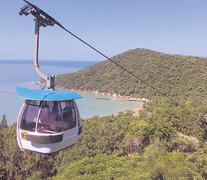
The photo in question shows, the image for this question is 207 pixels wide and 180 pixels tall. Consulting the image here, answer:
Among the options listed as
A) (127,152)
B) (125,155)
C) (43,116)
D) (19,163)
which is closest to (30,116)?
(43,116)

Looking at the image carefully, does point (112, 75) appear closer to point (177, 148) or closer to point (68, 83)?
point (68, 83)

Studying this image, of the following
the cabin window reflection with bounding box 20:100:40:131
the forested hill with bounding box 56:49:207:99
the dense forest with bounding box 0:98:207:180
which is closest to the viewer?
the cabin window reflection with bounding box 20:100:40:131

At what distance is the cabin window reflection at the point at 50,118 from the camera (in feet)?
9.67

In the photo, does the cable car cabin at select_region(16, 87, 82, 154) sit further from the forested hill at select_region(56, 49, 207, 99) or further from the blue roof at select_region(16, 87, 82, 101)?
the forested hill at select_region(56, 49, 207, 99)

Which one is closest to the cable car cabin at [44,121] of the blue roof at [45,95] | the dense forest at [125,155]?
the blue roof at [45,95]

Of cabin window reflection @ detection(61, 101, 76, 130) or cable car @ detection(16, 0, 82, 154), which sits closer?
cable car @ detection(16, 0, 82, 154)

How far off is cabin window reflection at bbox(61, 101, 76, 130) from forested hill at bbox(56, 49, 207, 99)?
33.6 m

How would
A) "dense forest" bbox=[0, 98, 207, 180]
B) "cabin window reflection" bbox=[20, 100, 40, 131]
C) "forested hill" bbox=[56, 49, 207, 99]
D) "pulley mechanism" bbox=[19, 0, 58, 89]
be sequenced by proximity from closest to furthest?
"pulley mechanism" bbox=[19, 0, 58, 89] → "cabin window reflection" bbox=[20, 100, 40, 131] → "dense forest" bbox=[0, 98, 207, 180] → "forested hill" bbox=[56, 49, 207, 99]

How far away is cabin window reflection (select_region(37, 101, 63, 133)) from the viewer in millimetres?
2947

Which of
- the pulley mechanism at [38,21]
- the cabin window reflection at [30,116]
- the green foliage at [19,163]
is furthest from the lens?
the green foliage at [19,163]

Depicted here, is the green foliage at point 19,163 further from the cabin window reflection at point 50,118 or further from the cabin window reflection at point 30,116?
the cabin window reflection at point 50,118

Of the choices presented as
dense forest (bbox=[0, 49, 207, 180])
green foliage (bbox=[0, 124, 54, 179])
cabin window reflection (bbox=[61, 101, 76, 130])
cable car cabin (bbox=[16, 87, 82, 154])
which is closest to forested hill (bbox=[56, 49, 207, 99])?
dense forest (bbox=[0, 49, 207, 180])

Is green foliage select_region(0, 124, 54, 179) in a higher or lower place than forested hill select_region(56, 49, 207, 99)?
lower

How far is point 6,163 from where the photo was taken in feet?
33.1
